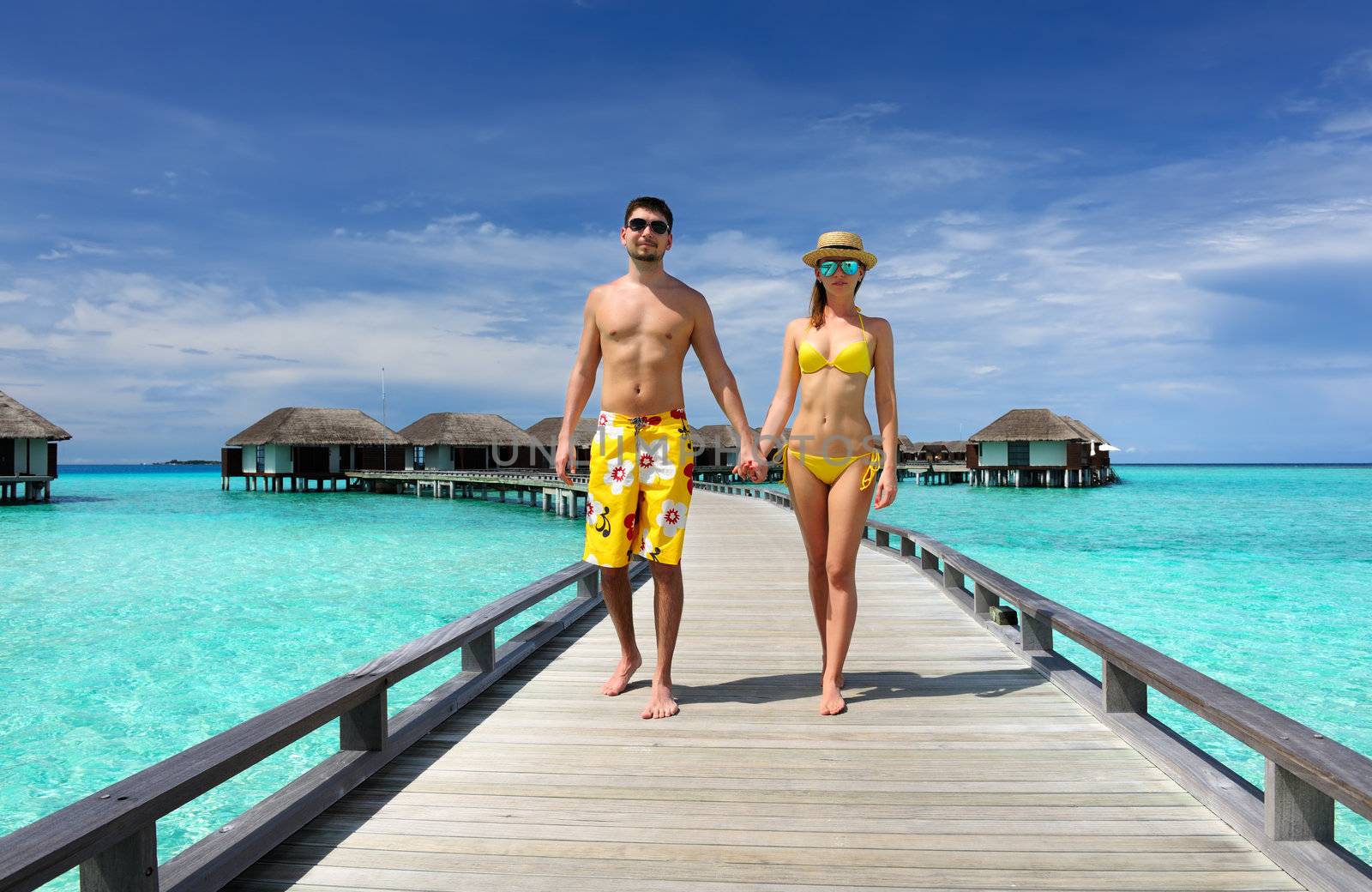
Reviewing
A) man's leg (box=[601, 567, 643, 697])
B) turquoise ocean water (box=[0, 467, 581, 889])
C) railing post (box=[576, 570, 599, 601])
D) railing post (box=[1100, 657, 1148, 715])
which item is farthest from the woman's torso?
turquoise ocean water (box=[0, 467, 581, 889])

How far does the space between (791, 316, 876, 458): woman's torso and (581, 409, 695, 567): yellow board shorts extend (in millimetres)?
510

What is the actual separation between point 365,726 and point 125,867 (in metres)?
1.11

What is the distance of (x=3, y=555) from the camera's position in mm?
19141

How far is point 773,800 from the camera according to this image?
8.29 ft

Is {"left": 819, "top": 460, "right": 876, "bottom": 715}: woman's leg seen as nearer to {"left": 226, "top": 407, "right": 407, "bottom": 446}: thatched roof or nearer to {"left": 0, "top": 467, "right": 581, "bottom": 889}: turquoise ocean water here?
{"left": 0, "top": 467, "right": 581, "bottom": 889}: turquoise ocean water

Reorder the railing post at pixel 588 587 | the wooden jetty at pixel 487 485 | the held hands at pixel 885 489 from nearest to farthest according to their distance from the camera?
1. the held hands at pixel 885 489
2. the railing post at pixel 588 587
3. the wooden jetty at pixel 487 485

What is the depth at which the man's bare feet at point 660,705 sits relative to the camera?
11.0 ft

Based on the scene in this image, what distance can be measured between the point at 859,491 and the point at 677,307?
1.06m

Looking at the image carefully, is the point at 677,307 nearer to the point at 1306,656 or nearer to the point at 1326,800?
the point at 1326,800

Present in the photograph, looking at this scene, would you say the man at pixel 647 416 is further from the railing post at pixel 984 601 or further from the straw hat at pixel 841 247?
the railing post at pixel 984 601

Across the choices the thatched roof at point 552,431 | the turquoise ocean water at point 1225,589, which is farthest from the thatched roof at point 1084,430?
the thatched roof at point 552,431

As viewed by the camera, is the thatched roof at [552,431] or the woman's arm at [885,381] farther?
the thatched roof at [552,431]

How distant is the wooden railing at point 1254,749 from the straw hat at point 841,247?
Result: 5.92ft

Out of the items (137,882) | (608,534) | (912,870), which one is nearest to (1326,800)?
(912,870)
